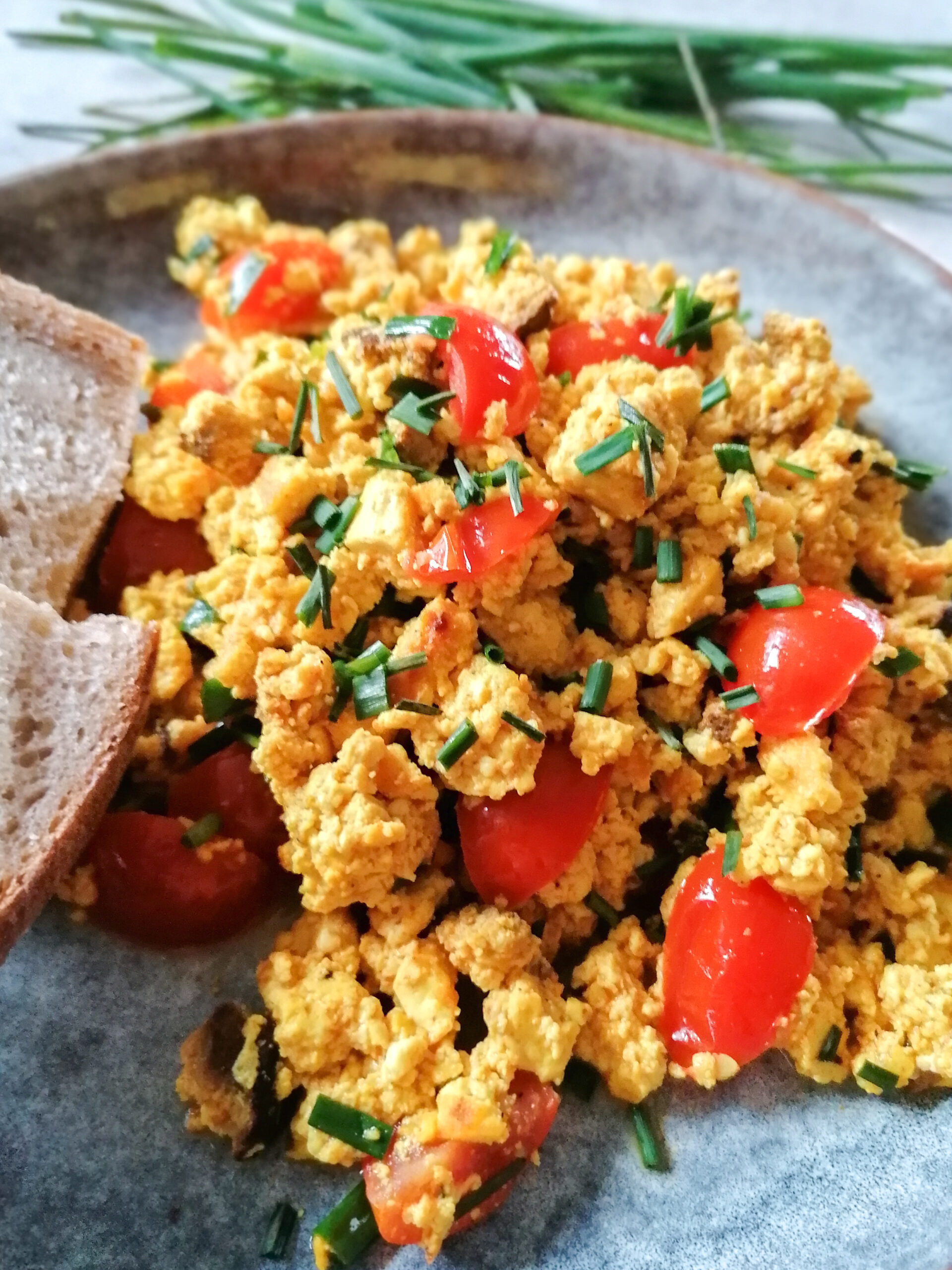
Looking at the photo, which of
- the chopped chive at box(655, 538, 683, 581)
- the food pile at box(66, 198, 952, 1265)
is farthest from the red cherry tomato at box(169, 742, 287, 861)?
the chopped chive at box(655, 538, 683, 581)

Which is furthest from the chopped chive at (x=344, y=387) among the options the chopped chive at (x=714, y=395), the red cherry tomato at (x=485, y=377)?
the chopped chive at (x=714, y=395)

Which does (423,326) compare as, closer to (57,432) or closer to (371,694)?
(371,694)

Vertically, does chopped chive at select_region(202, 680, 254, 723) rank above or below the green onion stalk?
below

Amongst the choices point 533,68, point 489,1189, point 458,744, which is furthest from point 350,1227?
point 533,68

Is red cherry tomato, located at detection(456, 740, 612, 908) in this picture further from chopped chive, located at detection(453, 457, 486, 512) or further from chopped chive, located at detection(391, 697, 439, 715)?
chopped chive, located at detection(453, 457, 486, 512)

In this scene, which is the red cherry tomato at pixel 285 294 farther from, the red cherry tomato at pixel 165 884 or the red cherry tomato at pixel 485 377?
the red cherry tomato at pixel 165 884
